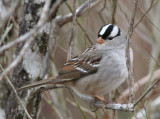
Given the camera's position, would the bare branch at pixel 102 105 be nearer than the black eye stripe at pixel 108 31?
Yes

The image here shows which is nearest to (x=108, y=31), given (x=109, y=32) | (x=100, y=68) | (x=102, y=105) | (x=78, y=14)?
(x=109, y=32)

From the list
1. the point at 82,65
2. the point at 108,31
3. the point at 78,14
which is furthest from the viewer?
the point at 78,14

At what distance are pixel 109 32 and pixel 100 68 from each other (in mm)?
406

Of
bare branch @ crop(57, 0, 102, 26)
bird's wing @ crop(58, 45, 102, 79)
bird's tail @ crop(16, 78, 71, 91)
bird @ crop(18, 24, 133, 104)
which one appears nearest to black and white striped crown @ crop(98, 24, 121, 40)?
bird @ crop(18, 24, 133, 104)

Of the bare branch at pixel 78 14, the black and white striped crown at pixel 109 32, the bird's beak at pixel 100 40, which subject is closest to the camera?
the black and white striped crown at pixel 109 32

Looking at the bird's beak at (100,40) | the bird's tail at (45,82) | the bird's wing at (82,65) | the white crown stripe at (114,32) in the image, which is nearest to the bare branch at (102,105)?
the bird's tail at (45,82)

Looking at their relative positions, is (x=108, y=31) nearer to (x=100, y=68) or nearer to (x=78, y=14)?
(x=100, y=68)

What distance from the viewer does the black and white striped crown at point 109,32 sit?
10.6 ft

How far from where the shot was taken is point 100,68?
3402mm

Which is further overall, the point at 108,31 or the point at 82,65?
the point at 82,65

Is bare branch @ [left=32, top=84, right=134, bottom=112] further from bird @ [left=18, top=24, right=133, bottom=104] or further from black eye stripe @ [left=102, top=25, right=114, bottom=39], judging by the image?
black eye stripe @ [left=102, top=25, right=114, bottom=39]

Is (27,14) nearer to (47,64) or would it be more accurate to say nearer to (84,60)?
(47,64)

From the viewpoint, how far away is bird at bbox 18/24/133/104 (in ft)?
10.7

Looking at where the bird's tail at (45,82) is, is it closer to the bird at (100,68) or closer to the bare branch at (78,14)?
the bird at (100,68)
